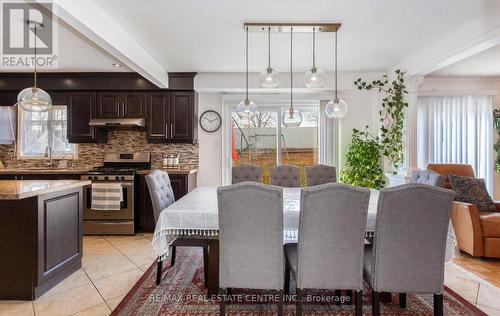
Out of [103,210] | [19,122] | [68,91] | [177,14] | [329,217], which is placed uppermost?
[177,14]

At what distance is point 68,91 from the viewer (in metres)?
4.66

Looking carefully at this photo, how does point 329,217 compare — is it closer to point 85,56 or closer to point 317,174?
point 317,174

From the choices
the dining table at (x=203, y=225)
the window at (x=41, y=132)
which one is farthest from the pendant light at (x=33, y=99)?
the window at (x=41, y=132)

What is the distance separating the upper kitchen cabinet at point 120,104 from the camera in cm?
468

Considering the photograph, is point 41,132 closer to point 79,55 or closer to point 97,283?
point 79,55

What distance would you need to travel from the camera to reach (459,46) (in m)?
3.21

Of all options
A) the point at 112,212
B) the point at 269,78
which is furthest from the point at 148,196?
the point at 269,78

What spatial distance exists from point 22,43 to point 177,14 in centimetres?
191

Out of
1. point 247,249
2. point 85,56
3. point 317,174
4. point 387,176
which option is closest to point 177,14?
point 85,56

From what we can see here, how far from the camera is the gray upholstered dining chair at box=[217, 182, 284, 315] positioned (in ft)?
6.25

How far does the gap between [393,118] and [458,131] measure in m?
1.47

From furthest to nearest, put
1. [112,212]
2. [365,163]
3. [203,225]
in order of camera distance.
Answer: [365,163], [112,212], [203,225]

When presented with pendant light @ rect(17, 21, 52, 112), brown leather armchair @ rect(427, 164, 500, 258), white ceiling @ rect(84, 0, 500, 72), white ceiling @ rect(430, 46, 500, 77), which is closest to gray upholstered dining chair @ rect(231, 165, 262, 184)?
white ceiling @ rect(84, 0, 500, 72)

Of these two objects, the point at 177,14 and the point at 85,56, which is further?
the point at 85,56
